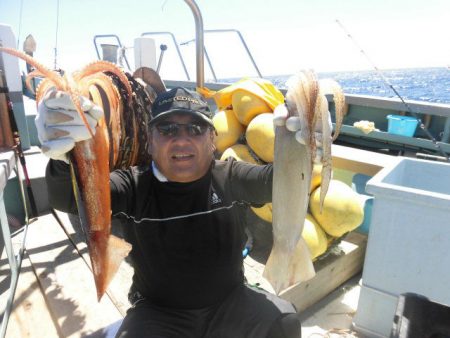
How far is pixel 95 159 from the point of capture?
1.44m

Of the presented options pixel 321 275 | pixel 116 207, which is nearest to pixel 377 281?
pixel 321 275

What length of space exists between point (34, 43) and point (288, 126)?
8768 mm

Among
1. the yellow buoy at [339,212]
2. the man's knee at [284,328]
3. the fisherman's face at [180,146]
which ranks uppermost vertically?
the fisherman's face at [180,146]

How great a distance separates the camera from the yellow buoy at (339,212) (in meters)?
3.12

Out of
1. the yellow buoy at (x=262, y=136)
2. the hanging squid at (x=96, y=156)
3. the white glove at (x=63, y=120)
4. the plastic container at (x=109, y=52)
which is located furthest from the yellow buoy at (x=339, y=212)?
the plastic container at (x=109, y=52)

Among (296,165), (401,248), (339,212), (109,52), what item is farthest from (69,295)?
(109,52)

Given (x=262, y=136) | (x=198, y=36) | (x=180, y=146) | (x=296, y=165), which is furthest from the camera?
(x=198, y=36)

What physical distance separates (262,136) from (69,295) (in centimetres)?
211

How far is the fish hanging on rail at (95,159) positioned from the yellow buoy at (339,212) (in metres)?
2.00

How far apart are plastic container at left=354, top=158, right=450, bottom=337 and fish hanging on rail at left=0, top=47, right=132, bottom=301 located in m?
1.85

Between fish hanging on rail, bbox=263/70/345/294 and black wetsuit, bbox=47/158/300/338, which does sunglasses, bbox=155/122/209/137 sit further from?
fish hanging on rail, bbox=263/70/345/294

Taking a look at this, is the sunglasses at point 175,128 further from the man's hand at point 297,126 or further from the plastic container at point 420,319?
the plastic container at point 420,319

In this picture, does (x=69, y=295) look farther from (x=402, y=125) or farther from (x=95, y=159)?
(x=402, y=125)

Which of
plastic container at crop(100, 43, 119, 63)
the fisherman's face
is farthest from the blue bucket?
the fisherman's face
